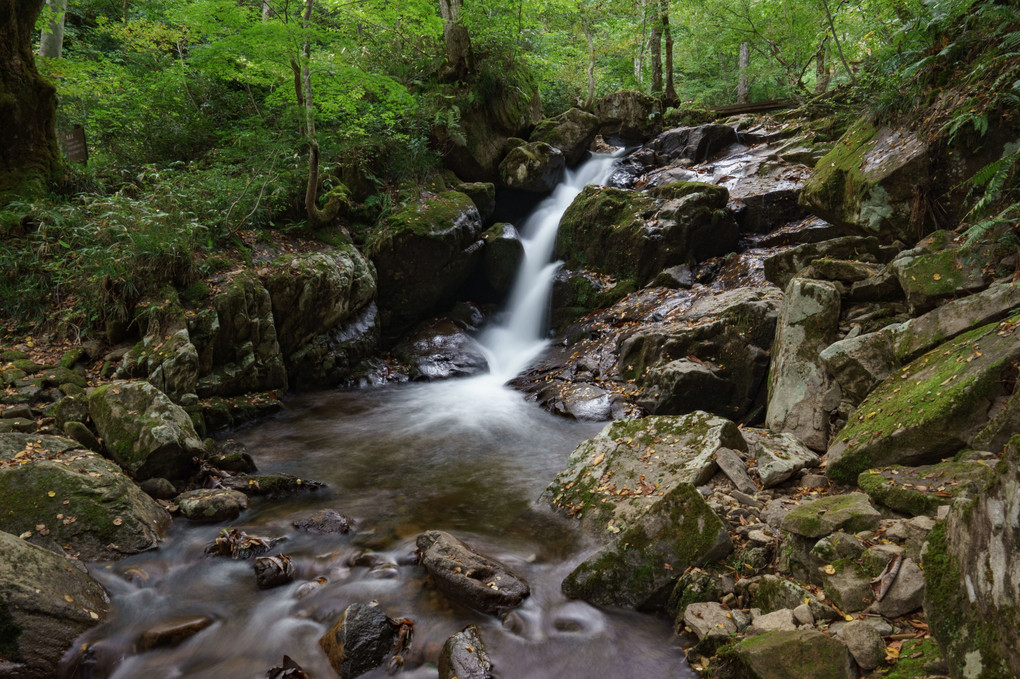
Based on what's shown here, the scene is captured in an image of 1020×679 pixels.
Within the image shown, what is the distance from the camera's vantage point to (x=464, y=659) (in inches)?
130

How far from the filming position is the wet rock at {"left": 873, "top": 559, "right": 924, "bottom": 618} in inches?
101

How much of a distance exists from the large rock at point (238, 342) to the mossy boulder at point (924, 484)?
8102mm

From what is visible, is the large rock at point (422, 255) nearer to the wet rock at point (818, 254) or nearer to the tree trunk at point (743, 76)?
the wet rock at point (818, 254)

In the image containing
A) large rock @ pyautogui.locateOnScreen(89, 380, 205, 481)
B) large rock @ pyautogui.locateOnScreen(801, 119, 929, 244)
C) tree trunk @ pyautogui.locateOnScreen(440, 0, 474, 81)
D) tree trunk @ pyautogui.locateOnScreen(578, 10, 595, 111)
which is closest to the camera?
large rock @ pyautogui.locateOnScreen(89, 380, 205, 481)

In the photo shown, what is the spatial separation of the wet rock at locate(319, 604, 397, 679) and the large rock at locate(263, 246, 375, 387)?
6589 mm

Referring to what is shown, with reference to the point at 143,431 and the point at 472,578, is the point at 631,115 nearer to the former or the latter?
the point at 143,431

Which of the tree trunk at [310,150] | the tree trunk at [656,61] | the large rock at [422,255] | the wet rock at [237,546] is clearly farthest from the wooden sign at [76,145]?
the tree trunk at [656,61]

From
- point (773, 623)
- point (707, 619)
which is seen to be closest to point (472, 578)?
point (707, 619)

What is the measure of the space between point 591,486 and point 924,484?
2715mm

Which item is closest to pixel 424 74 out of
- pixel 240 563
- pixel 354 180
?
pixel 354 180

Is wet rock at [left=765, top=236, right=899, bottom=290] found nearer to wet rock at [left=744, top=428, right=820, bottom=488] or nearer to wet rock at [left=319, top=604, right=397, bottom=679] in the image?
wet rock at [left=744, top=428, right=820, bottom=488]

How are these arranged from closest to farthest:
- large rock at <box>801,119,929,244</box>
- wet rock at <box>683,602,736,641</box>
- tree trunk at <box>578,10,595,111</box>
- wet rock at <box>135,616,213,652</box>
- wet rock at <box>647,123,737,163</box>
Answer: wet rock at <box>683,602,736,641</box> < wet rock at <box>135,616,213,652</box> < large rock at <box>801,119,929,244</box> < wet rock at <box>647,123,737,163</box> < tree trunk at <box>578,10,595,111</box>

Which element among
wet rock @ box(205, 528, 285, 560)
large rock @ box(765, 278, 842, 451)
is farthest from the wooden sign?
large rock @ box(765, 278, 842, 451)

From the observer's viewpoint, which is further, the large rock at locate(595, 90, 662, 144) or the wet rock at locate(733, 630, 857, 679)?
the large rock at locate(595, 90, 662, 144)
